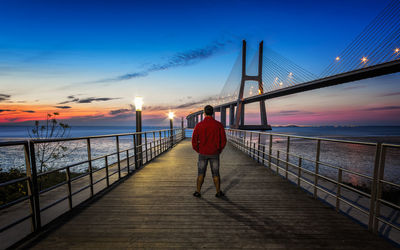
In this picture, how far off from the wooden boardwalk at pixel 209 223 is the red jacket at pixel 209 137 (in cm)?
94

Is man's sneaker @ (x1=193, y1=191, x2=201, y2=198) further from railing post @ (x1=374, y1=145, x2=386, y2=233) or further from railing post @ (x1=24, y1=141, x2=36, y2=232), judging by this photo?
railing post @ (x1=374, y1=145, x2=386, y2=233)

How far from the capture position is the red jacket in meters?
3.25

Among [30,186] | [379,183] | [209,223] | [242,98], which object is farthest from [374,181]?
[242,98]

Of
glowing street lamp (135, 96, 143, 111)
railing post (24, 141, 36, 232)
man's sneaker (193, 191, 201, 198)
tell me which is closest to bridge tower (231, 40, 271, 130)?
glowing street lamp (135, 96, 143, 111)

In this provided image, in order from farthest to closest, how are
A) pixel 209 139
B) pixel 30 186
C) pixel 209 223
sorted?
pixel 209 139, pixel 209 223, pixel 30 186

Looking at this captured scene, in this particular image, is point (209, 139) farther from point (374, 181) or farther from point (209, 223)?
point (374, 181)

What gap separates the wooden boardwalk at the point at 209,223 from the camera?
2205mm

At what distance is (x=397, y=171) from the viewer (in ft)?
48.4

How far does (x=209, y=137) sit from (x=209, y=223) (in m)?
1.34

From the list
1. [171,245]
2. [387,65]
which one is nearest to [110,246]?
[171,245]

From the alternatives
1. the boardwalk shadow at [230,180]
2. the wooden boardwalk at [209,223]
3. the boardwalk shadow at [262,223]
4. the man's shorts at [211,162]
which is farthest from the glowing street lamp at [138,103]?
the boardwalk shadow at [262,223]

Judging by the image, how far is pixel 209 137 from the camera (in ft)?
10.7

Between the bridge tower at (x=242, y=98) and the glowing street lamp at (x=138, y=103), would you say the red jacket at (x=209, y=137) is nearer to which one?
the glowing street lamp at (x=138, y=103)

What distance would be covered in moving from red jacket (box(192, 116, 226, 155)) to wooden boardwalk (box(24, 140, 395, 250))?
936 mm
